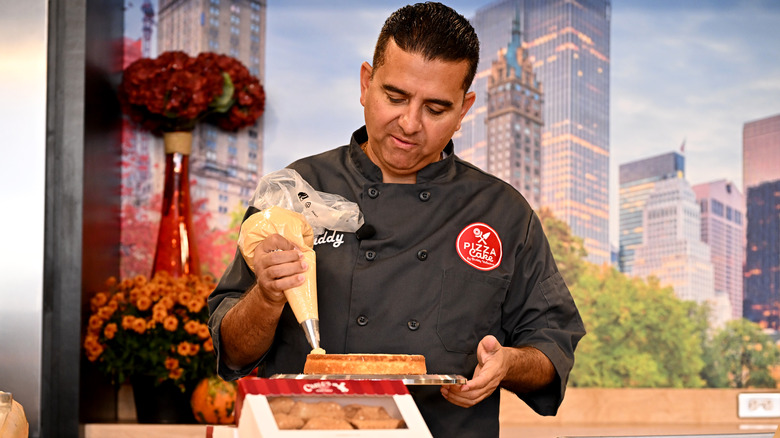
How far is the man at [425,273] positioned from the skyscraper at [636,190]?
5.80 feet

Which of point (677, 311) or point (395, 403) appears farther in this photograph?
point (677, 311)

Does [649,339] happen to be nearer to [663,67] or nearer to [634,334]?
[634,334]

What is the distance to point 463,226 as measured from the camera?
60.9 inches

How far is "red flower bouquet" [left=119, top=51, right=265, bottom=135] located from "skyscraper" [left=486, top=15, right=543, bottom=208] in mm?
909

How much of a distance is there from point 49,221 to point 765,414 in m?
2.56

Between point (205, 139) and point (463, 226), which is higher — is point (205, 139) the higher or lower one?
the higher one

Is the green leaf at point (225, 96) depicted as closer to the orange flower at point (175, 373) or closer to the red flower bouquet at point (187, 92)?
the red flower bouquet at point (187, 92)

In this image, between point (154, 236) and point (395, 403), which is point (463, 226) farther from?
point (154, 236)

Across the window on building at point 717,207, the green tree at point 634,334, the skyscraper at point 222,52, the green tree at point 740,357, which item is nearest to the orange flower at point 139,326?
the skyscraper at point 222,52

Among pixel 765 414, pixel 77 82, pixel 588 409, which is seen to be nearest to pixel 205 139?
pixel 77 82

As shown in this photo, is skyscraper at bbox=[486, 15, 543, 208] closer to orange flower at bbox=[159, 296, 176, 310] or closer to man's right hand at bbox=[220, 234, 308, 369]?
orange flower at bbox=[159, 296, 176, 310]

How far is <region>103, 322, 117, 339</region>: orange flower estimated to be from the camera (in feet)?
8.45

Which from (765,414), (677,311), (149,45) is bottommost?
(765,414)

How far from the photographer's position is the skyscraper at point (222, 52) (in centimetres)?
309
